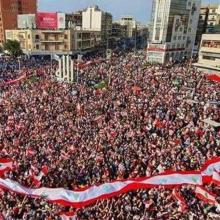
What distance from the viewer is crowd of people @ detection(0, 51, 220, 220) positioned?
14773 millimetres

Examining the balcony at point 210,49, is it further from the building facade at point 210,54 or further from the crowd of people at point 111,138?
the crowd of people at point 111,138

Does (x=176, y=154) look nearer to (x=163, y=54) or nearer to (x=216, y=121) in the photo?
(x=216, y=121)

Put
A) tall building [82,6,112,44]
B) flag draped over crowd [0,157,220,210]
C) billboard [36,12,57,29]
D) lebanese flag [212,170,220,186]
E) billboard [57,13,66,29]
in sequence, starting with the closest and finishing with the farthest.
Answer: flag draped over crowd [0,157,220,210] → lebanese flag [212,170,220,186] → billboard [36,12,57,29] → billboard [57,13,66,29] → tall building [82,6,112,44]

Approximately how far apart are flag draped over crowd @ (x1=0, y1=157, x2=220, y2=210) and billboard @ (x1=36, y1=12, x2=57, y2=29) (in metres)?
50.9

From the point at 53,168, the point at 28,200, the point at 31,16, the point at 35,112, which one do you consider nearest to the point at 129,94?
the point at 35,112

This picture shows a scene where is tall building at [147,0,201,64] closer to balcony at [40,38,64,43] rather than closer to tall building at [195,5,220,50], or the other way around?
tall building at [195,5,220,50]

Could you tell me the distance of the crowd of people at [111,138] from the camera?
14773mm

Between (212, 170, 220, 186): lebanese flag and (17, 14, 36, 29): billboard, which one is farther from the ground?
(17, 14, 36, 29): billboard

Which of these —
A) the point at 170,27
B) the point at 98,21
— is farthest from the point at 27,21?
the point at 98,21

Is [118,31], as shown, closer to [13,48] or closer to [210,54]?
[13,48]

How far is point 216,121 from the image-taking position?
23484 millimetres

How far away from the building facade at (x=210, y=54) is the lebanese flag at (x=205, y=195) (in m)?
32.1

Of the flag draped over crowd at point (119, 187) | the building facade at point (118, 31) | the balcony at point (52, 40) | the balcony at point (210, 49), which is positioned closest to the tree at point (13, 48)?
the balcony at point (52, 40)

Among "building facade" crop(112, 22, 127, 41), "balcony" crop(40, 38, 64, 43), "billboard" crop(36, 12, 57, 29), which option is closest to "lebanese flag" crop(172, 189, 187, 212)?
"balcony" crop(40, 38, 64, 43)
